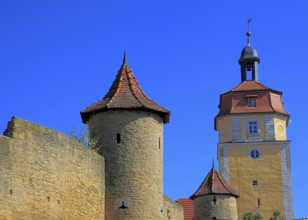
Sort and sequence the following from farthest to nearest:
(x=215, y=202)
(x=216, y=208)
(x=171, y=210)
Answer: (x=215, y=202) → (x=216, y=208) → (x=171, y=210)

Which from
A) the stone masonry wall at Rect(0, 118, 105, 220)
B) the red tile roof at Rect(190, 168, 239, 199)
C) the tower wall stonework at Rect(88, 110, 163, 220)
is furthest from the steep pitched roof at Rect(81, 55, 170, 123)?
the red tile roof at Rect(190, 168, 239, 199)

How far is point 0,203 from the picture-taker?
1622cm

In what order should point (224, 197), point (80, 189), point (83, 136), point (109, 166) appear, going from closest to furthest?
1. point (80, 189)
2. point (109, 166)
3. point (83, 136)
4. point (224, 197)

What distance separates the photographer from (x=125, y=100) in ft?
71.8

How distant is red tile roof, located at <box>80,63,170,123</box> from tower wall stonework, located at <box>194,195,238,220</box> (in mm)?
10866

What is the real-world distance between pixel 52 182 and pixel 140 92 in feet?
17.7

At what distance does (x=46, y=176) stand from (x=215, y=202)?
53.5ft

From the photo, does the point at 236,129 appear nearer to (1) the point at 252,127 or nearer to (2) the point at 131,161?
(1) the point at 252,127

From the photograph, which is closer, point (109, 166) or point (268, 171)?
point (109, 166)

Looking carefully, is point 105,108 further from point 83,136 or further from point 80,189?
point 80,189

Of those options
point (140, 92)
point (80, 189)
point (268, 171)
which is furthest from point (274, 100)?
point (80, 189)

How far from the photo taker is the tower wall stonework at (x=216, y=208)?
106 feet

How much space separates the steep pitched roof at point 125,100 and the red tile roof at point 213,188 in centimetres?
1136

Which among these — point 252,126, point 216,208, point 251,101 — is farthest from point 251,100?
point 216,208
